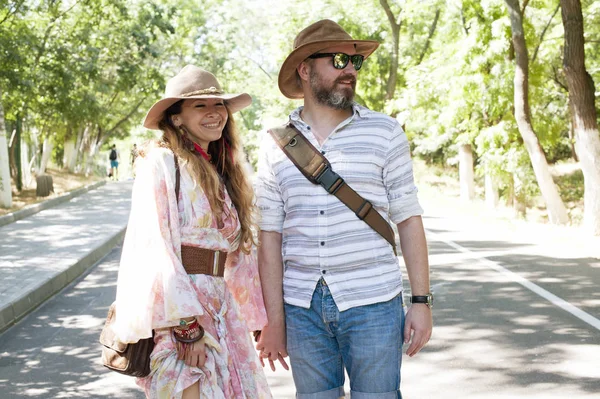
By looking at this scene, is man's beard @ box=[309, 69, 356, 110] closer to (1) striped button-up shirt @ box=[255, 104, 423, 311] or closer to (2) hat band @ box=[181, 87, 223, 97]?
(1) striped button-up shirt @ box=[255, 104, 423, 311]

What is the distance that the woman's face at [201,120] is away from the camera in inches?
155

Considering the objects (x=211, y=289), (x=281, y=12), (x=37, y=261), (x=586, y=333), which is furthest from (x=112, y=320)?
(x=281, y=12)

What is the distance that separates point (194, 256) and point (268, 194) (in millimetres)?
404

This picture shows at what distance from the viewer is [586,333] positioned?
24.1 feet

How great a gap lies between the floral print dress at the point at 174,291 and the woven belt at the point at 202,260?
0.07 ft

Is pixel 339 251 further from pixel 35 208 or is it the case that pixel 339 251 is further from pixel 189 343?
pixel 35 208

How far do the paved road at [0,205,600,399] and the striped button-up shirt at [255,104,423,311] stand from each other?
7.94 ft

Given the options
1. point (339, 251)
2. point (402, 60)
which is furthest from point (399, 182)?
point (402, 60)

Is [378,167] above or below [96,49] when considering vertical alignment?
below

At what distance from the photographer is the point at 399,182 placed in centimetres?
361

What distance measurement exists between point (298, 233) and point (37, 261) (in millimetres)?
9930

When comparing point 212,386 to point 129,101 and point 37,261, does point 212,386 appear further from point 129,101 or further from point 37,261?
point 129,101

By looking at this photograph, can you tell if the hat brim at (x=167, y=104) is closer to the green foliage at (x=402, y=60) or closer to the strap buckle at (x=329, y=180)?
the strap buckle at (x=329, y=180)

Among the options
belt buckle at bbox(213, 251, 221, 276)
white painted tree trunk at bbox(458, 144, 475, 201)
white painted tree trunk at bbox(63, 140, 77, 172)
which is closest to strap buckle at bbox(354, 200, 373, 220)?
belt buckle at bbox(213, 251, 221, 276)
